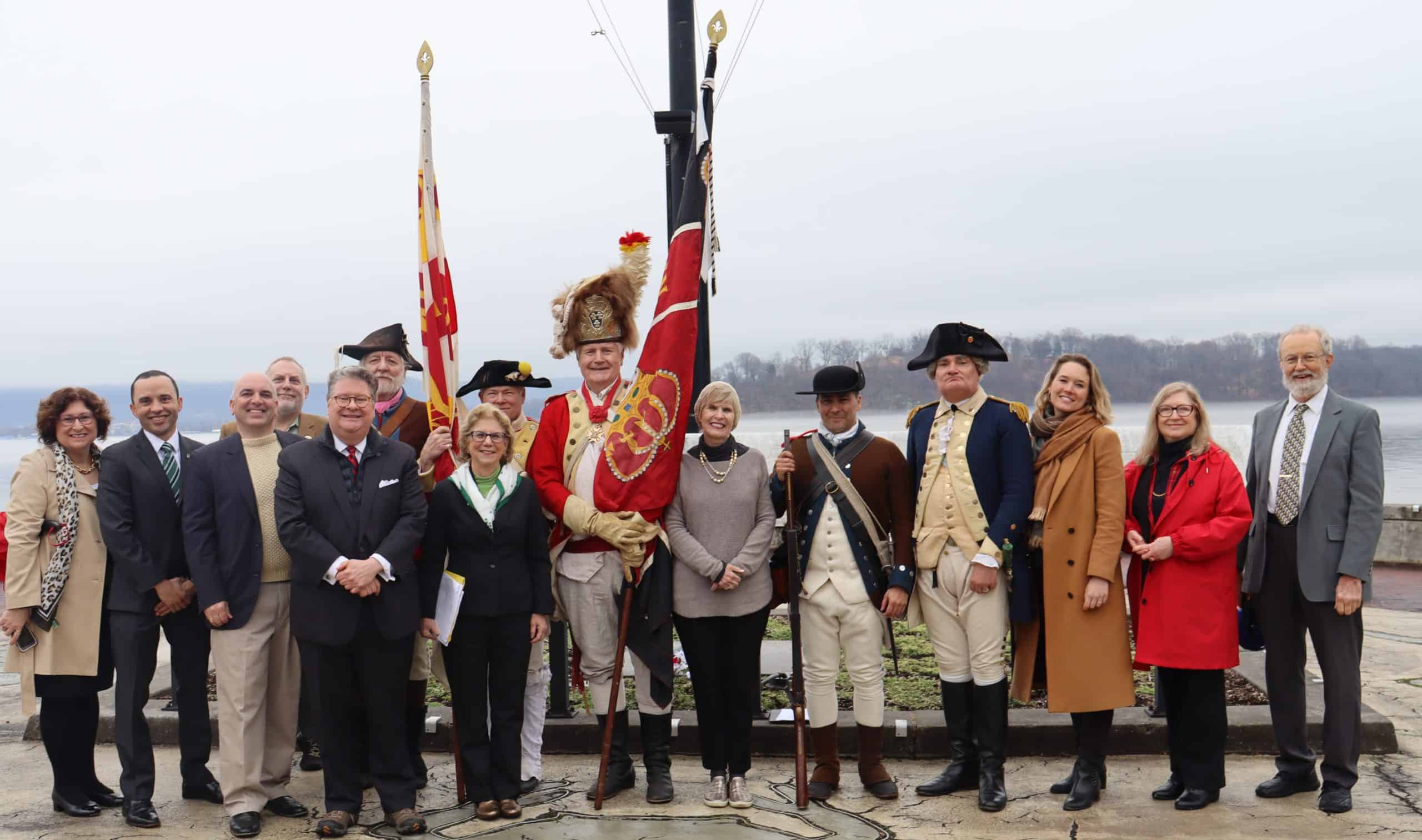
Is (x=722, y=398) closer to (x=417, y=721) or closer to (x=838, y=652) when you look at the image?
(x=838, y=652)

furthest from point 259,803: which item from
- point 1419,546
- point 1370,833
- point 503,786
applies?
point 1419,546

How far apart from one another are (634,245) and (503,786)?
237cm

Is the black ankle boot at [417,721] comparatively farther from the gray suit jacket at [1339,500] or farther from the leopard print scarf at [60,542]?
the gray suit jacket at [1339,500]

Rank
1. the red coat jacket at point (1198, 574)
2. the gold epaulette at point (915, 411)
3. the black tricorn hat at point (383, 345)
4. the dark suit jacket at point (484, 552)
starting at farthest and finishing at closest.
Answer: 1. the black tricorn hat at point (383, 345)
2. the gold epaulette at point (915, 411)
3. the dark suit jacket at point (484, 552)
4. the red coat jacket at point (1198, 574)

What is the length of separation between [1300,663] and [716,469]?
2510 mm

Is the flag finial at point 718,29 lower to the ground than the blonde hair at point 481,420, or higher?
higher

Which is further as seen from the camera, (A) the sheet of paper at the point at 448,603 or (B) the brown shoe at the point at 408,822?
(A) the sheet of paper at the point at 448,603

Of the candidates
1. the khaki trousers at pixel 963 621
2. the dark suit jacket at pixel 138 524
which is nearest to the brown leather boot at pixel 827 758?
the khaki trousers at pixel 963 621

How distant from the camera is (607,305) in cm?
490

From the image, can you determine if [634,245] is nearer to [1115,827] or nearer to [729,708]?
[729,708]

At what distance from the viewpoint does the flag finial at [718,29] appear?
4996 mm

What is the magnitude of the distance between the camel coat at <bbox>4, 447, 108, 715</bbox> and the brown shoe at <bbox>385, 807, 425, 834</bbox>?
1390 mm

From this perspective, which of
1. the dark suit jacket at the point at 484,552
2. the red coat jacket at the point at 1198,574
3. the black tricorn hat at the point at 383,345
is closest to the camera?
the red coat jacket at the point at 1198,574

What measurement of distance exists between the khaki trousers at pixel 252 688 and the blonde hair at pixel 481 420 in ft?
2.87
